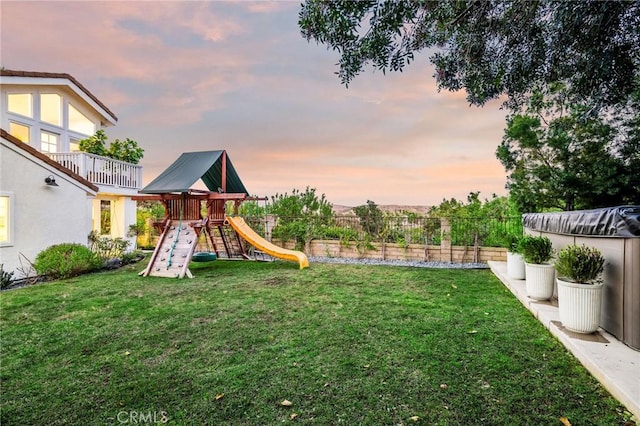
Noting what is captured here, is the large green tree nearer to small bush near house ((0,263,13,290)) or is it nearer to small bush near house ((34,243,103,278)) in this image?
small bush near house ((34,243,103,278))

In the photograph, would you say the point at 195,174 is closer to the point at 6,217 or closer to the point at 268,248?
the point at 268,248

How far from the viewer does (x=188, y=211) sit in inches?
346

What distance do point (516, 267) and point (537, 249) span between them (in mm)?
1827

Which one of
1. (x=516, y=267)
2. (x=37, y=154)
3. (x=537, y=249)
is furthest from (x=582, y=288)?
(x=37, y=154)

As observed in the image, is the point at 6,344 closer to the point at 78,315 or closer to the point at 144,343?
the point at 78,315

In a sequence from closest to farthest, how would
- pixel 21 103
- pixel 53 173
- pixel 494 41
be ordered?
pixel 494 41 < pixel 53 173 < pixel 21 103

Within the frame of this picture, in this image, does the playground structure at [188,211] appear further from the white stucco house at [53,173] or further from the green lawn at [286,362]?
the white stucco house at [53,173]

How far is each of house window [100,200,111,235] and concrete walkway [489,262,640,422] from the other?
14061 millimetres

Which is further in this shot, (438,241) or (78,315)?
(438,241)

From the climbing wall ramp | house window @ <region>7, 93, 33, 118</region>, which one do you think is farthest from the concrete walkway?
house window @ <region>7, 93, 33, 118</region>

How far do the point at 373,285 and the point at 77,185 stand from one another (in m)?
8.54

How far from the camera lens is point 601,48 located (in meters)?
3.89

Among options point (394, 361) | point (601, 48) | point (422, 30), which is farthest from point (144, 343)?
point (601, 48)

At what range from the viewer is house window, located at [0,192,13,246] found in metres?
7.30
